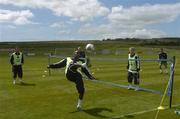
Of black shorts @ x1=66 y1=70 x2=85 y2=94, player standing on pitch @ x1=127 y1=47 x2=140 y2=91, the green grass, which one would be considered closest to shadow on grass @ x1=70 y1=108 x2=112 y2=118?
the green grass

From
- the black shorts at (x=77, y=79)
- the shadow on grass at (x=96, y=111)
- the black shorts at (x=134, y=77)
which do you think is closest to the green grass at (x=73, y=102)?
the shadow on grass at (x=96, y=111)

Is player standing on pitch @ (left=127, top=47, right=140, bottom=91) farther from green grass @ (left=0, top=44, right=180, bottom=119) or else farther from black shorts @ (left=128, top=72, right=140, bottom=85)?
green grass @ (left=0, top=44, right=180, bottom=119)

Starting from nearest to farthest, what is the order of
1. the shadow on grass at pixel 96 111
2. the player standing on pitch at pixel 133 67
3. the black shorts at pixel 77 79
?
1. the shadow on grass at pixel 96 111
2. the black shorts at pixel 77 79
3. the player standing on pitch at pixel 133 67

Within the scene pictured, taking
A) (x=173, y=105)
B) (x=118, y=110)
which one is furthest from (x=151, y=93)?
(x=118, y=110)

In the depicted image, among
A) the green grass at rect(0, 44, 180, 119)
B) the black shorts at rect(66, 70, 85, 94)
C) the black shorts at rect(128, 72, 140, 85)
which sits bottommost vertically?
the green grass at rect(0, 44, 180, 119)

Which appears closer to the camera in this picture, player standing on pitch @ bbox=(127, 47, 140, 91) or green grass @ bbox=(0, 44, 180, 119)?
green grass @ bbox=(0, 44, 180, 119)

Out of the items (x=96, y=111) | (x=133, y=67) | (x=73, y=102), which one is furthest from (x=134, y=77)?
(x=96, y=111)

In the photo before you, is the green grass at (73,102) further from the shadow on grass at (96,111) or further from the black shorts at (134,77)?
the black shorts at (134,77)

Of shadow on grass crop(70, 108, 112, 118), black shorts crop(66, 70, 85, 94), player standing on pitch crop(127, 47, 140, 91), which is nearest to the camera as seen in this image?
shadow on grass crop(70, 108, 112, 118)

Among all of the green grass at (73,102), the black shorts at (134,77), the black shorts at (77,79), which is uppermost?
the black shorts at (77,79)

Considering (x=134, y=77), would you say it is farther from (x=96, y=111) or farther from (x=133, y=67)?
(x=96, y=111)

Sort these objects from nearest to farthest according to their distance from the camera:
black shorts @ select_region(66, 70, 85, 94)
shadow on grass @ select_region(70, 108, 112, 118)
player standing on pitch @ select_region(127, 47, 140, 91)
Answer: shadow on grass @ select_region(70, 108, 112, 118) < black shorts @ select_region(66, 70, 85, 94) < player standing on pitch @ select_region(127, 47, 140, 91)

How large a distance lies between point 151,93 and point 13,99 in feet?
21.9

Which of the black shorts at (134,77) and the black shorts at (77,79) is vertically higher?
the black shorts at (77,79)
